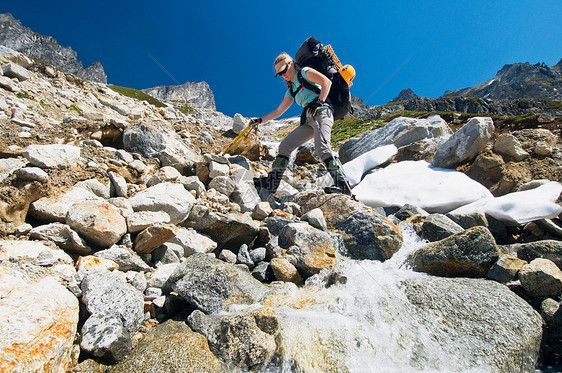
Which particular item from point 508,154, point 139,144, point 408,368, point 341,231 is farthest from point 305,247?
point 508,154

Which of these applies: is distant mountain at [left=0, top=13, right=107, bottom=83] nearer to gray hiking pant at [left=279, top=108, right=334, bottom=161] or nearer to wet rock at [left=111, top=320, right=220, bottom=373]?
gray hiking pant at [left=279, top=108, right=334, bottom=161]

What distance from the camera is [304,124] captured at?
611 centimetres

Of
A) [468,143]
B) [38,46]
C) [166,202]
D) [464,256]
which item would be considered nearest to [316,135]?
[166,202]

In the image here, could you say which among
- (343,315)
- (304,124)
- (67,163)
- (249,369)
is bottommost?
(249,369)

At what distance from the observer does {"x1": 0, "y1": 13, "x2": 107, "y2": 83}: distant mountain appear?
16712cm

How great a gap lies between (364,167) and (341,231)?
480 cm

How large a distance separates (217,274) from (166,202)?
1.62 metres

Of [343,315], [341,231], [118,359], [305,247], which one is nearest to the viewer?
[118,359]

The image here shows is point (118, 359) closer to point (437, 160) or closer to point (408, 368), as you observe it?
point (408, 368)

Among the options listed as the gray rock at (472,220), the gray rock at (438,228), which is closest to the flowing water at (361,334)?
the gray rock at (438,228)

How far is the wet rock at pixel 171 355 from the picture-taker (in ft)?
7.07

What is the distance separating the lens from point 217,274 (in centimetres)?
308

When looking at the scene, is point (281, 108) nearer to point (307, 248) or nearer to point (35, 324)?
point (307, 248)

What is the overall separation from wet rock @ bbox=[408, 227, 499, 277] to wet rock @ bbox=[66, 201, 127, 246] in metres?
4.15
